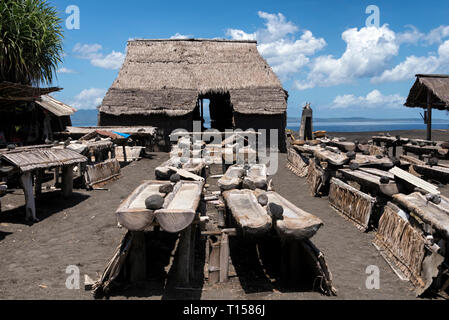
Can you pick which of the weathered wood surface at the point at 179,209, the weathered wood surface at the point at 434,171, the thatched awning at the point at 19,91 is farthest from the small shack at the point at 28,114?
the weathered wood surface at the point at 434,171

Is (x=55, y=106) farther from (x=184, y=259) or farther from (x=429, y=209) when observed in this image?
(x=429, y=209)

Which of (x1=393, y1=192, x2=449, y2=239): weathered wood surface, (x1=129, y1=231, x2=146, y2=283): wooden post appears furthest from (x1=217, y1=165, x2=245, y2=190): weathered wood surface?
(x1=393, y1=192, x2=449, y2=239): weathered wood surface

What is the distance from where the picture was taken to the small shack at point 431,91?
663 inches

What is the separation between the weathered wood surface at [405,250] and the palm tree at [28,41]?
1488 cm

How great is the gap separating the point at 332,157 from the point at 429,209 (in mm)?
5897

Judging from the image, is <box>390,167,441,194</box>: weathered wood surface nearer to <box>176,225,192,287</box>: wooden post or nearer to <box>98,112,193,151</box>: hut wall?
<box>176,225,192,287</box>: wooden post

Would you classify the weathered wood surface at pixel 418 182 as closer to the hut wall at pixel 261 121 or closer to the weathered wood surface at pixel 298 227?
the weathered wood surface at pixel 298 227

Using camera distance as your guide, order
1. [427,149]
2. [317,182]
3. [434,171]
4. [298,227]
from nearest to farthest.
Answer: [298,227] → [434,171] → [317,182] → [427,149]

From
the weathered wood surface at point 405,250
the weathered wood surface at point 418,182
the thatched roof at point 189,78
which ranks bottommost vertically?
the weathered wood surface at point 405,250

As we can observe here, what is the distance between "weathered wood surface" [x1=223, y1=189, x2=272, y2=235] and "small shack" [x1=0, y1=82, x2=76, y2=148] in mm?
9370

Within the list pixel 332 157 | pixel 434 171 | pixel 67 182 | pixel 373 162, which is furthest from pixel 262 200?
pixel 67 182

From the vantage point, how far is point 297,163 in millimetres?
16594

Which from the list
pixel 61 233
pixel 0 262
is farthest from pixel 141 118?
pixel 0 262

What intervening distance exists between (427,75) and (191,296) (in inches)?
669
